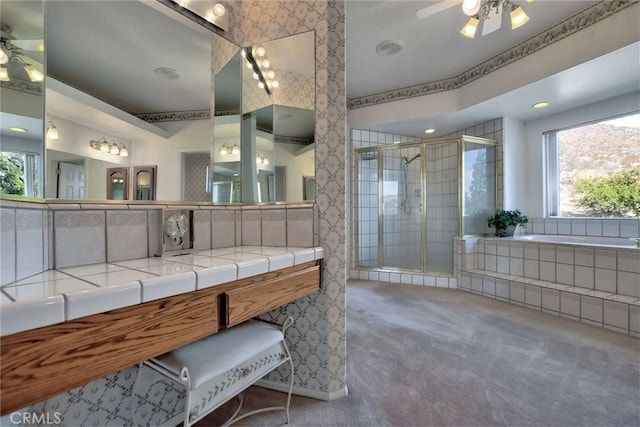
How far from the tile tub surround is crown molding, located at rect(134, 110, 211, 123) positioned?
3.22m

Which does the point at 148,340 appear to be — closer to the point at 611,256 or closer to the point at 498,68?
the point at 611,256

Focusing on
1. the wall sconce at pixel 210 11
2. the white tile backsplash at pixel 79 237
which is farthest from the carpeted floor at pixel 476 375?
the wall sconce at pixel 210 11

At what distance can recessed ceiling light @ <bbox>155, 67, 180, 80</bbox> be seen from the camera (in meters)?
1.23

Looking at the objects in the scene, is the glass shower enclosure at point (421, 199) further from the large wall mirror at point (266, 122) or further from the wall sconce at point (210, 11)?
the wall sconce at point (210, 11)

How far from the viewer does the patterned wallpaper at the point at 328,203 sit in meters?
1.36

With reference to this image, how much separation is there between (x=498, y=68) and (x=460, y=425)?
3.18 meters

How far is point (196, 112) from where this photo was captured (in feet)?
4.43

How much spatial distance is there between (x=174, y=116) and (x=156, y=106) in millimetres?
84

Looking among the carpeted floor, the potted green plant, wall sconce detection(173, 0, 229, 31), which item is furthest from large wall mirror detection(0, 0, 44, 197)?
the potted green plant

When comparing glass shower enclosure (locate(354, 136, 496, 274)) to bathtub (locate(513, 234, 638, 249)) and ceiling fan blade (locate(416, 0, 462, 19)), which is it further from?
ceiling fan blade (locate(416, 0, 462, 19))

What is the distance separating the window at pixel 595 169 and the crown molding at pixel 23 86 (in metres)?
4.55

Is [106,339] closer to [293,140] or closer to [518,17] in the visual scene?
[293,140]

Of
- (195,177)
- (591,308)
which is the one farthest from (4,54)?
(591,308)

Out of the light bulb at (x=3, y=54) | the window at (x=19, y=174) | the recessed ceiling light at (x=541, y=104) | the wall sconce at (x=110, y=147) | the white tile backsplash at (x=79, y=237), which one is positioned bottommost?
the white tile backsplash at (x=79, y=237)
